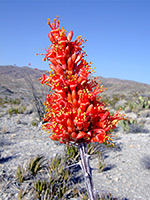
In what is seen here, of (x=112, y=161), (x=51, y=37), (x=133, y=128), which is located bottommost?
(x=112, y=161)

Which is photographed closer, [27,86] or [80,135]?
[80,135]

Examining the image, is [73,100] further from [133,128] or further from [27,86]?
[27,86]

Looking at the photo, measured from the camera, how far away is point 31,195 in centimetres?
369

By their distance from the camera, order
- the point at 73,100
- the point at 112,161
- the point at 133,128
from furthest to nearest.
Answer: the point at 133,128
the point at 112,161
the point at 73,100

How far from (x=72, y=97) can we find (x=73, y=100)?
0.04 m

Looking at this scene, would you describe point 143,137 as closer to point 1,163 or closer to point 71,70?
point 1,163

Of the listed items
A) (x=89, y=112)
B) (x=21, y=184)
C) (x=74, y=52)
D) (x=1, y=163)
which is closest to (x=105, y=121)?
(x=89, y=112)

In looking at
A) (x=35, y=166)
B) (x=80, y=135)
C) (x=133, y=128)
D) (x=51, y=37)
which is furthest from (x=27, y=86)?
(x=80, y=135)

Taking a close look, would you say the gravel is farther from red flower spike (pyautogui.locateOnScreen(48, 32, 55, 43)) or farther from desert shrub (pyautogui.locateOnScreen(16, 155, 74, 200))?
red flower spike (pyautogui.locateOnScreen(48, 32, 55, 43))

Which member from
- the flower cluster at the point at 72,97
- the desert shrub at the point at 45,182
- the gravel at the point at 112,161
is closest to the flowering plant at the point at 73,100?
the flower cluster at the point at 72,97

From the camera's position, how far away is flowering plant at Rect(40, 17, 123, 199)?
6.55 feet

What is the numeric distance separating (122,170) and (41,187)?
8.12 ft

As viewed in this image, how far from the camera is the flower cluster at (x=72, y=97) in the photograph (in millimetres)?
1992

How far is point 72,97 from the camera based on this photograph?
207 cm
